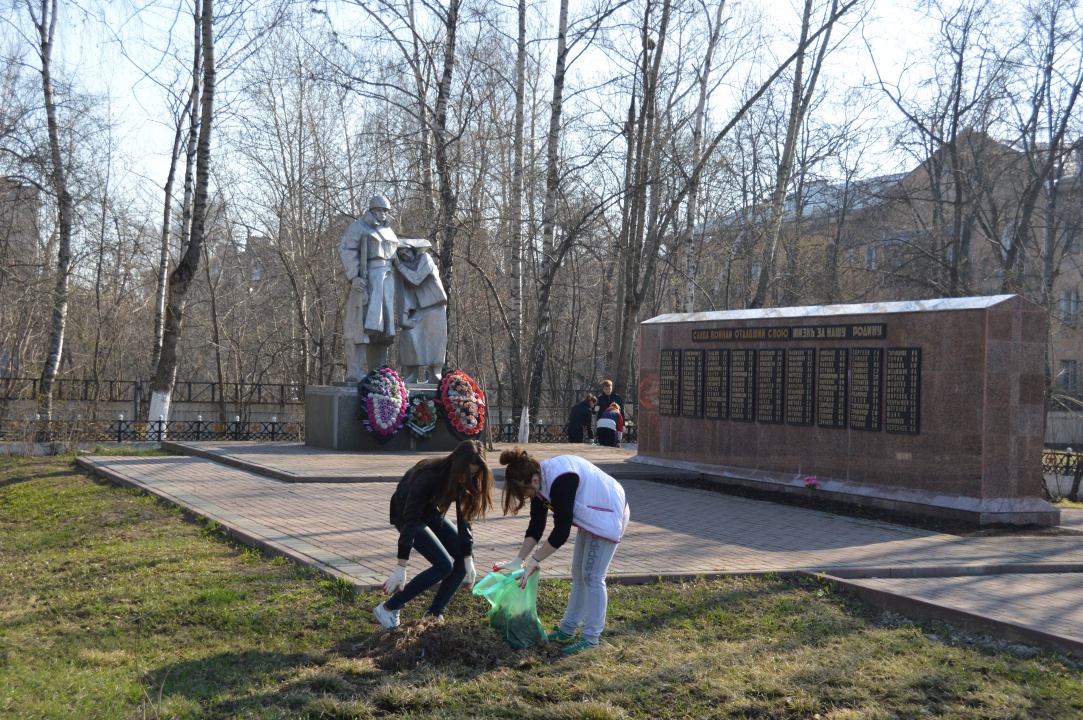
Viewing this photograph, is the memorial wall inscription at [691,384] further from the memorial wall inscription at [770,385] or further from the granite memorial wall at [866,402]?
the memorial wall inscription at [770,385]

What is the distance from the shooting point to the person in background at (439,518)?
17.1 ft

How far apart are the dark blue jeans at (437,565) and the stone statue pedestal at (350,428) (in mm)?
9529

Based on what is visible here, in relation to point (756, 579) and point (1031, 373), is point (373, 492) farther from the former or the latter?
point (1031, 373)

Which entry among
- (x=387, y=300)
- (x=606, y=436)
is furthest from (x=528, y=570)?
(x=606, y=436)

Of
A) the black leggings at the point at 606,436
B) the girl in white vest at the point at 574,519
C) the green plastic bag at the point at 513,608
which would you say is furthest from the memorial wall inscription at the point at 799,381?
the green plastic bag at the point at 513,608

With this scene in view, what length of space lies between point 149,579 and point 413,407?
29.4 ft

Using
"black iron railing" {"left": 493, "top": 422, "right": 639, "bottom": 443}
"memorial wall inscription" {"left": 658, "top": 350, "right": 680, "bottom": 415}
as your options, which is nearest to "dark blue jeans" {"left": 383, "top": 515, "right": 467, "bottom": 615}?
"memorial wall inscription" {"left": 658, "top": 350, "right": 680, "bottom": 415}

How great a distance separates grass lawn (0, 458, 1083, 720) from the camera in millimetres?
4574

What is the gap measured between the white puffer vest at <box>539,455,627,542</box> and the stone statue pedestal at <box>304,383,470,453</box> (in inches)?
396

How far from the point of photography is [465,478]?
5.18m

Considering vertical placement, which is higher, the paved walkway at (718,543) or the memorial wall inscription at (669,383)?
the memorial wall inscription at (669,383)

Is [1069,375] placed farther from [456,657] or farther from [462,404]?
[456,657]

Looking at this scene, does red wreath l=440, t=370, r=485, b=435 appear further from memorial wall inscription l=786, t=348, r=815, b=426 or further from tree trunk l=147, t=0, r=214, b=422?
memorial wall inscription l=786, t=348, r=815, b=426

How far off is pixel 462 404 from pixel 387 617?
10117 mm
